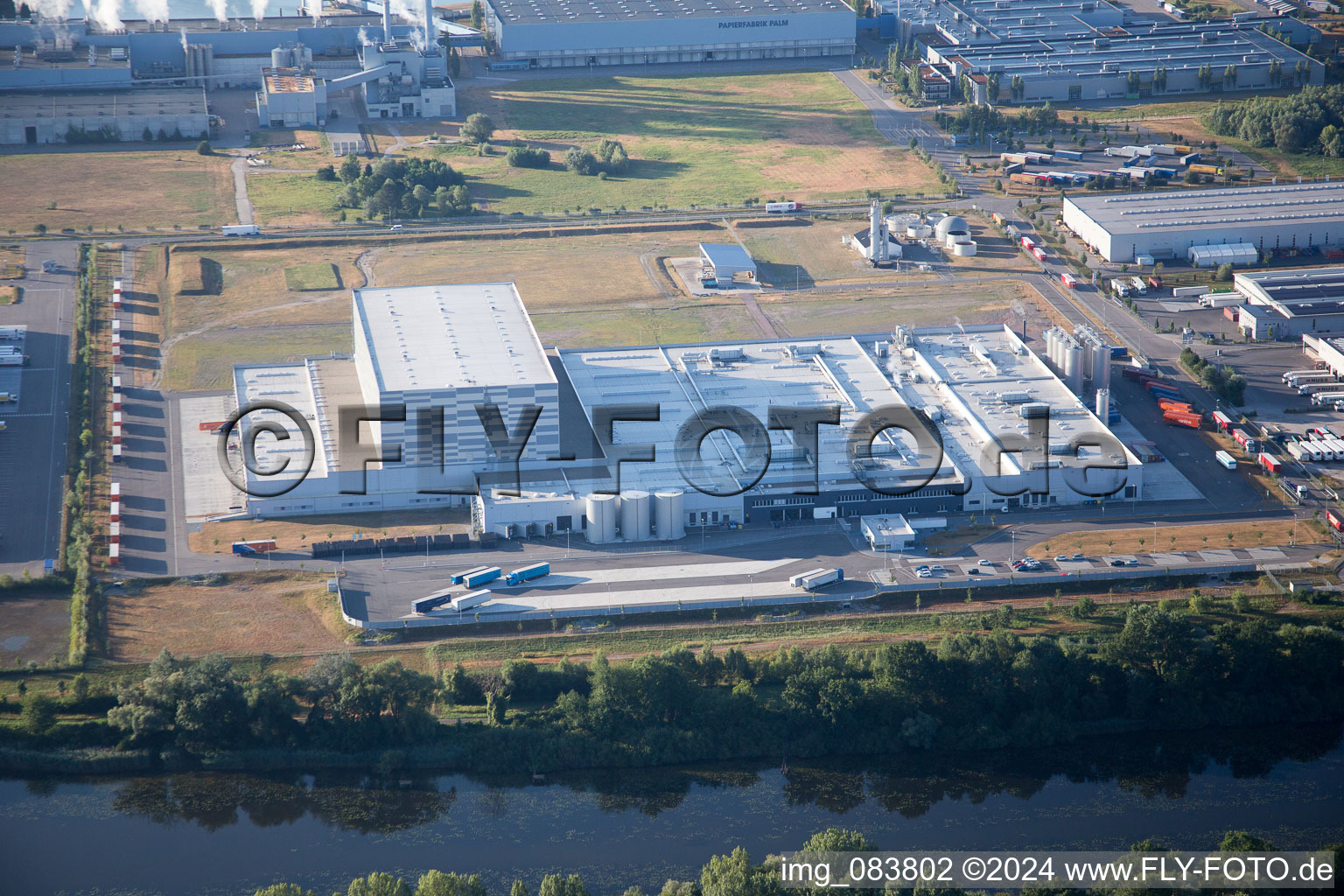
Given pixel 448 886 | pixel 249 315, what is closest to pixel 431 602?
pixel 448 886

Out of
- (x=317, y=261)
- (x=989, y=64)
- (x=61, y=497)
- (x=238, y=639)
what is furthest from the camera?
(x=989, y=64)

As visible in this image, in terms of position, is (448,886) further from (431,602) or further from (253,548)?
(253,548)

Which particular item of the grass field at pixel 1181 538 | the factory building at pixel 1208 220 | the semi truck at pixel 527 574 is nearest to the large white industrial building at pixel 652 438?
the grass field at pixel 1181 538

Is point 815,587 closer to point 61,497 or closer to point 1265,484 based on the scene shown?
point 1265,484

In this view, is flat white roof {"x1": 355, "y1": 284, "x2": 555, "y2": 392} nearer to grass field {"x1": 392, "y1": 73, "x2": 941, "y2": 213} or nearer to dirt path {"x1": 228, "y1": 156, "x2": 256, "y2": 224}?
dirt path {"x1": 228, "y1": 156, "x2": 256, "y2": 224}

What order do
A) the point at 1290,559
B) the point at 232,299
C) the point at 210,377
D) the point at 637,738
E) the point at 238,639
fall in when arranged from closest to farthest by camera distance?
the point at 637,738 → the point at 238,639 → the point at 1290,559 → the point at 210,377 → the point at 232,299

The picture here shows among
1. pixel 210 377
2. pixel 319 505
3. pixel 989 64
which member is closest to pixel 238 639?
pixel 319 505
